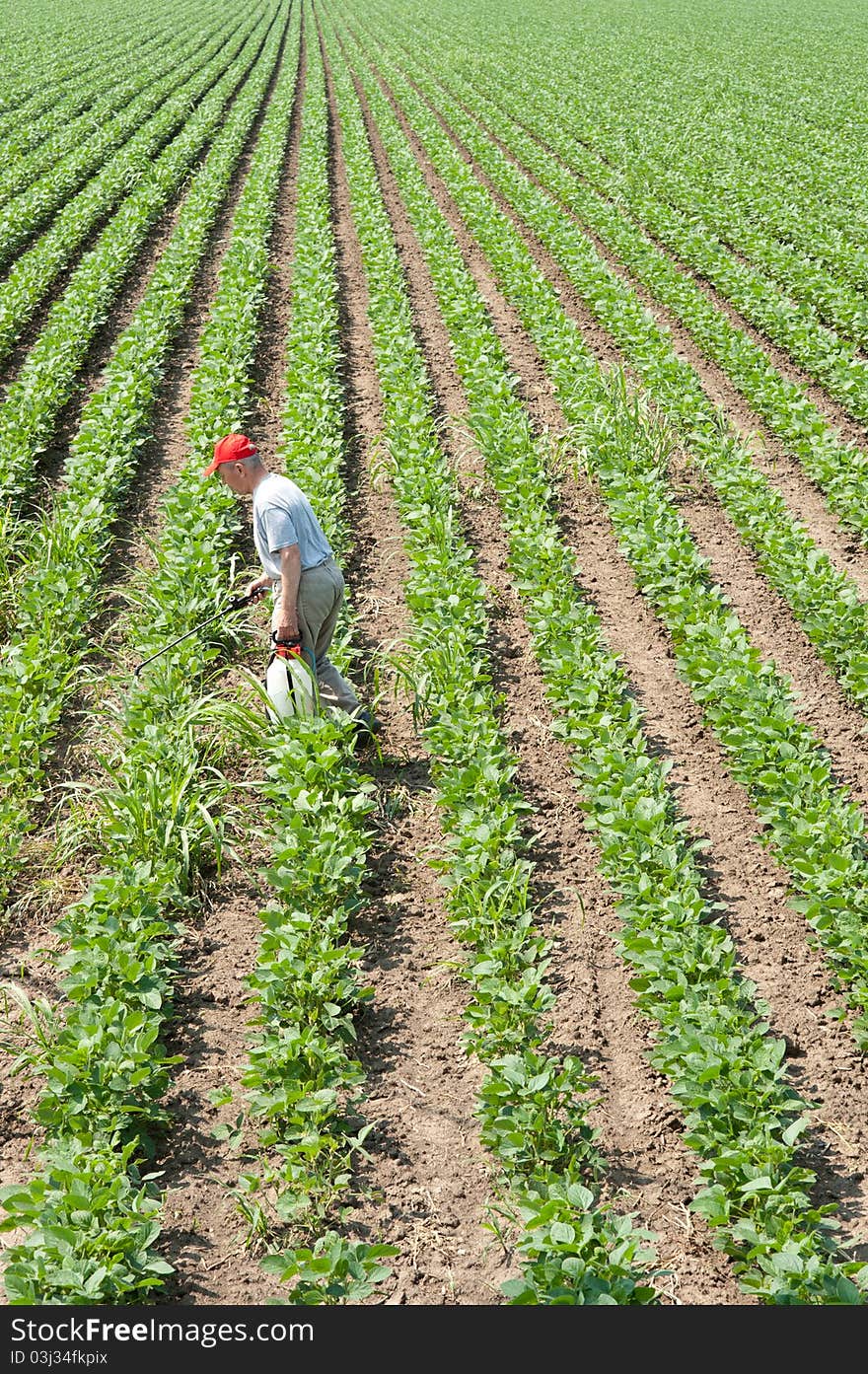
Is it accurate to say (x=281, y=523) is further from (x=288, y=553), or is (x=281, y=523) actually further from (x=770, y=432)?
(x=770, y=432)

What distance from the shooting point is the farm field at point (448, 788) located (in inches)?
152

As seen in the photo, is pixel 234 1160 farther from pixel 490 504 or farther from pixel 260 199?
pixel 260 199

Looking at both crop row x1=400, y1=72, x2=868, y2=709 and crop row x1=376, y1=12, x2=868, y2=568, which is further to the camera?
crop row x1=376, y1=12, x2=868, y2=568

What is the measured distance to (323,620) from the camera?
236 inches

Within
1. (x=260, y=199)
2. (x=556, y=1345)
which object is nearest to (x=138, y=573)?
(x=556, y=1345)

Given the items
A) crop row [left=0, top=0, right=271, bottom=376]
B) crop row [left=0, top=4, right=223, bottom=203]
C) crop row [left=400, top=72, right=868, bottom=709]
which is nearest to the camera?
crop row [left=400, top=72, right=868, bottom=709]

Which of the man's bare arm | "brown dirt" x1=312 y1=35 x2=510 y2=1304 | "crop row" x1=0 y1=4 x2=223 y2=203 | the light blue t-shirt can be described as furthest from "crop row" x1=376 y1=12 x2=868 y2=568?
"crop row" x1=0 y1=4 x2=223 y2=203

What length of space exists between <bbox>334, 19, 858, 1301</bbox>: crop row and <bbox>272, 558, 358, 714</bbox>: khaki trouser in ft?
4.00

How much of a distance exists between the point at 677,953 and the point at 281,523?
2740 mm

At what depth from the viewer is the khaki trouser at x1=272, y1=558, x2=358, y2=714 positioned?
5785 mm

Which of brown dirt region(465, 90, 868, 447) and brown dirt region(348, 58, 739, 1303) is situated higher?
brown dirt region(465, 90, 868, 447)

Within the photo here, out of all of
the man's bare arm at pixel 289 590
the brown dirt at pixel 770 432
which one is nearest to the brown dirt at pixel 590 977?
the man's bare arm at pixel 289 590

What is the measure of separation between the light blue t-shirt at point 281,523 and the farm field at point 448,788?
870 millimetres

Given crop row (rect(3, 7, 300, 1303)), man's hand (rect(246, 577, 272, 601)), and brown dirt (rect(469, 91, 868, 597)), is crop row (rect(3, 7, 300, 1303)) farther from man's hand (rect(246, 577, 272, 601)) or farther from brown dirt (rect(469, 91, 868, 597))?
brown dirt (rect(469, 91, 868, 597))
